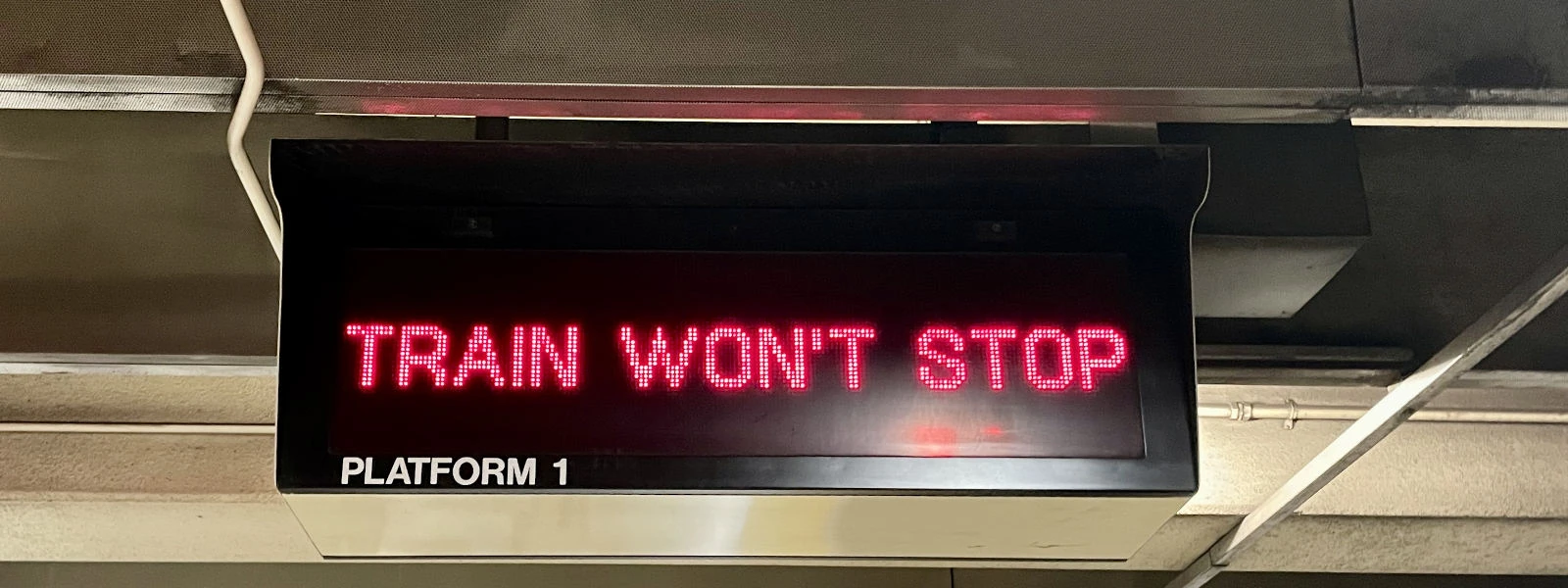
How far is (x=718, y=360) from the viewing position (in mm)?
1254

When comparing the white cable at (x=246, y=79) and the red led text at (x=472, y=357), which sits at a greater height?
the white cable at (x=246, y=79)

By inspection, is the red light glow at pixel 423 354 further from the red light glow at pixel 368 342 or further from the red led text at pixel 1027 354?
the red led text at pixel 1027 354

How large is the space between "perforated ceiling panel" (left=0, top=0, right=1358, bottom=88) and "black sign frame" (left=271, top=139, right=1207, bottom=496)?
8cm

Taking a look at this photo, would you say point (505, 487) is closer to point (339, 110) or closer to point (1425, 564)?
point (339, 110)

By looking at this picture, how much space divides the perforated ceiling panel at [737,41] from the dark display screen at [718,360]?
203mm

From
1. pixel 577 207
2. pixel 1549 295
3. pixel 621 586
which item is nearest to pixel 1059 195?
pixel 577 207

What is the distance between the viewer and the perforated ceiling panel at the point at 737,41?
1.26 meters

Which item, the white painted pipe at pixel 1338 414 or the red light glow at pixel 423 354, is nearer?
the red light glow at pixel 423 354

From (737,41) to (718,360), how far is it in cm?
35

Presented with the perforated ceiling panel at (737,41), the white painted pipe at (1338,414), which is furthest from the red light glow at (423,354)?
the white painted pipe at (1338,414)

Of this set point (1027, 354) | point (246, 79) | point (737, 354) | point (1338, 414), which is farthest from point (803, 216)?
point (1338, 414)

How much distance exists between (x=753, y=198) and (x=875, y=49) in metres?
0.21

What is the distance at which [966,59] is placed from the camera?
1.31 meters

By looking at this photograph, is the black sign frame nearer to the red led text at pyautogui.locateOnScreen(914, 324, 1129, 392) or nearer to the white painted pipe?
the red led text at pyautogui.locateOnScreen(914, 324, 1129, 392)
